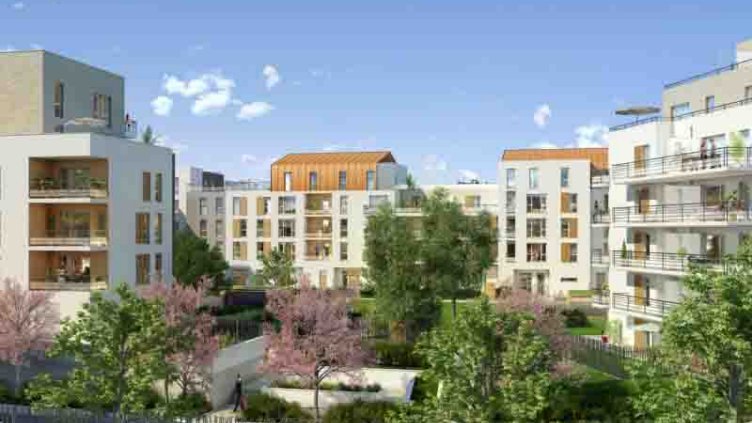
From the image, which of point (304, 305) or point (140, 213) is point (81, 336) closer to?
point (304, 305)

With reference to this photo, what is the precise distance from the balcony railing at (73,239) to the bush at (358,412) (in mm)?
20927

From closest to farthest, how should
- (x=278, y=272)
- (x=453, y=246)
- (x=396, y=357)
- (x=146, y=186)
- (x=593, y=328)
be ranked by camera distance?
(x=396, y=357), (x=146, y=186), (x=453, y=246), (x=593, y=328), (x=278, y=272)

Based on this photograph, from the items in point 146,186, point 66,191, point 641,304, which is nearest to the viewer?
point 641,304

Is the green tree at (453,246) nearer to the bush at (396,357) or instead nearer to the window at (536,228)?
the bush at (396,357)

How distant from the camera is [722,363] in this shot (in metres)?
22.5

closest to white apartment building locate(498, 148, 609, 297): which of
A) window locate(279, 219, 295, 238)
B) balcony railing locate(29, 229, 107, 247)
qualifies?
window locate(279, 219, 295, 238)

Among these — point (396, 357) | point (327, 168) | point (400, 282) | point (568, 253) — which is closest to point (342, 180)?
point (327, 168)

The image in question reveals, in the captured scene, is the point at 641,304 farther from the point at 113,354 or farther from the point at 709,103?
the point at 113,354

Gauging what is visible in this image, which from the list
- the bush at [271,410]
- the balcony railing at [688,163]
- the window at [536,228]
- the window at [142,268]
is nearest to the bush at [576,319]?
the balcony railing at [688,163]

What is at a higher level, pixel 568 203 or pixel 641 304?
pixel 568 203

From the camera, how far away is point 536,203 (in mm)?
81812

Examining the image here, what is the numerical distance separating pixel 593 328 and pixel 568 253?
72.2ft

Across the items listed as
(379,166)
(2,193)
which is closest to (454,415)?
(2,193)

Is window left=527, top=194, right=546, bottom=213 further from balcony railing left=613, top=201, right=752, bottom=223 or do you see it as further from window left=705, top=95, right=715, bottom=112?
window left=705, top=95, right=715, bottom=112
